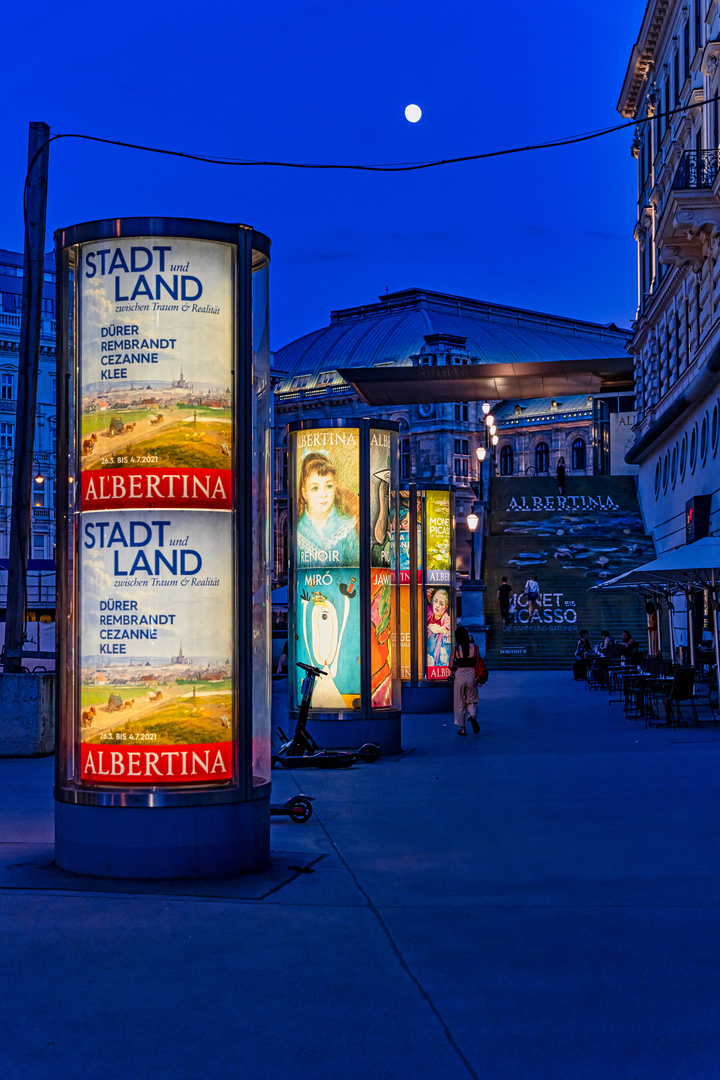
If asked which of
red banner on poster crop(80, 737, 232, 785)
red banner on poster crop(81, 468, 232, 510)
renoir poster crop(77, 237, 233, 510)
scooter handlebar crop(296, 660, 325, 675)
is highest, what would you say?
renoir poster crop(77, 237, 233, 510)

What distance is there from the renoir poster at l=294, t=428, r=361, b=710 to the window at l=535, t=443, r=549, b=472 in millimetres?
102289

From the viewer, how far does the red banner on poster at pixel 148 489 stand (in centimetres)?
861

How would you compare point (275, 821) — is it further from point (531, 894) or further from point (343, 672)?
point (343, 672)

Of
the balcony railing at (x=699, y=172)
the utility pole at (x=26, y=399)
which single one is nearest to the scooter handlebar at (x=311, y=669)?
the utility pole at (x=26, y=399)

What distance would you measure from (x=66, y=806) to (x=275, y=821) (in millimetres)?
2828

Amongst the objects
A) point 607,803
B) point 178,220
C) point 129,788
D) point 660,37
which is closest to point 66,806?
point 129,788

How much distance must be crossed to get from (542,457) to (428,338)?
47.8 ft

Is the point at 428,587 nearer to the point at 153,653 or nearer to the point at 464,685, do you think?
the point at 464,685

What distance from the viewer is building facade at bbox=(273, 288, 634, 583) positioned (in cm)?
11606

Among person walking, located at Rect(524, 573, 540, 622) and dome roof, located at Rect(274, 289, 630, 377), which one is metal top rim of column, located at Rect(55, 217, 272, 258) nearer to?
person walking, located at Rect(524, 573, 540, 622)

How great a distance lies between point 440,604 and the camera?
85.3ft

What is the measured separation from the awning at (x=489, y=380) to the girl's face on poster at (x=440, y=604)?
4839cm

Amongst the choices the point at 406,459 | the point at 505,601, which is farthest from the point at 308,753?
the point at 406,459

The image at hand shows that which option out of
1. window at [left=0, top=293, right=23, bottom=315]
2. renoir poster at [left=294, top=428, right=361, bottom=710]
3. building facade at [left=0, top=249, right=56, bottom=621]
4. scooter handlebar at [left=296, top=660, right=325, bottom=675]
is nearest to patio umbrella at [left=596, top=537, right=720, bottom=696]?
renoir poster at [left=294, top=428, right=361, bottom=710]
